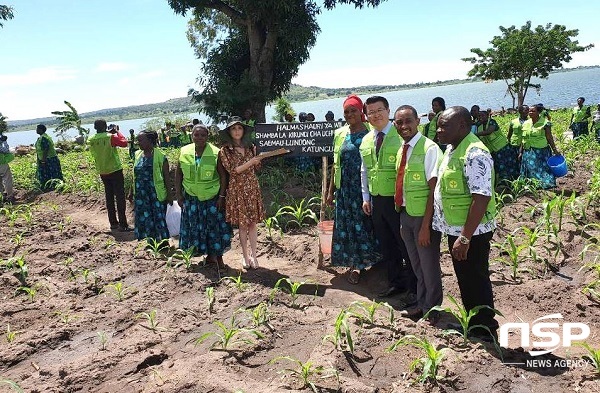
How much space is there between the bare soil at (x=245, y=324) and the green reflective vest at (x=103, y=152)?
148 centimetres

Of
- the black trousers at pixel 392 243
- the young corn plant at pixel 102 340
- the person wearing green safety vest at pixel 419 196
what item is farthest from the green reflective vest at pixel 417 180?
the young corn plant at pixel 102 340

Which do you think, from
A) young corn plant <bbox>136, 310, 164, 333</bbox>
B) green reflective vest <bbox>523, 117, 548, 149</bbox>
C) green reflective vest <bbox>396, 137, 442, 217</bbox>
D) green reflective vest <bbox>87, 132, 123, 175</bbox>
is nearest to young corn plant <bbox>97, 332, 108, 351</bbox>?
young corn plant <bbox>136, 310, 164, 333</bbox>

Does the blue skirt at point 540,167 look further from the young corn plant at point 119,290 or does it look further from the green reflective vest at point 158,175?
the young corn plant at point 119,290

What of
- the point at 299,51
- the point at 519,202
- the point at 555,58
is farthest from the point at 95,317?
the point at 555,58

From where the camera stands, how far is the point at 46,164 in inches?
436

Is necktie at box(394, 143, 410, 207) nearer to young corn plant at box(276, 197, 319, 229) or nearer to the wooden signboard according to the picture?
the wooden signboard

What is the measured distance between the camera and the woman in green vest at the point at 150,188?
5488mm

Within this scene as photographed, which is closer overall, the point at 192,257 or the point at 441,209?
the point at 441,209

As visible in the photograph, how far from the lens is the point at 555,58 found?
2533 cm

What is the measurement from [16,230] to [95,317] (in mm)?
4284

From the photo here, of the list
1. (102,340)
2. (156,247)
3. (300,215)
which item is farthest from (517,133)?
(102,340)

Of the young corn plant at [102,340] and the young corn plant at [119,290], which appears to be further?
the young corn plant at [119,290]

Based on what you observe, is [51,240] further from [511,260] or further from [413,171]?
[511,260]

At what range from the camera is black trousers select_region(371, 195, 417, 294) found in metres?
3.97
